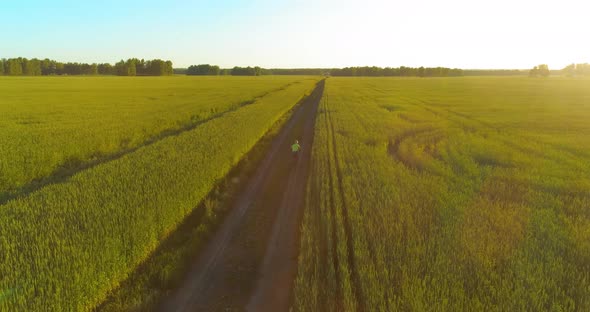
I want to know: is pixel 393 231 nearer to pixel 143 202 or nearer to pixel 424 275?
pixel 424 275

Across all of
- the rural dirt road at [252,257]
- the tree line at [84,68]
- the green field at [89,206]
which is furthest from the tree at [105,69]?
the rural dirt road at [252,257]

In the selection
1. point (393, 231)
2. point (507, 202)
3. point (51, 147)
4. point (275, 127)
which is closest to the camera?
point (393, 231)

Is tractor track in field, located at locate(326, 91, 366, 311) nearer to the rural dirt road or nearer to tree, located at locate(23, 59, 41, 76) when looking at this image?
the rural dirt road

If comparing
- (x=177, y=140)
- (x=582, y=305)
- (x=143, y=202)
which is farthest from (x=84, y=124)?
(x=582, y=305)

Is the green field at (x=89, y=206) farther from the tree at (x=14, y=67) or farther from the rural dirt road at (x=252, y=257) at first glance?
the tree at (x=14, y=67)

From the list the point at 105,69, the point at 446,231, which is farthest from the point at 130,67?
the point at 446,231
